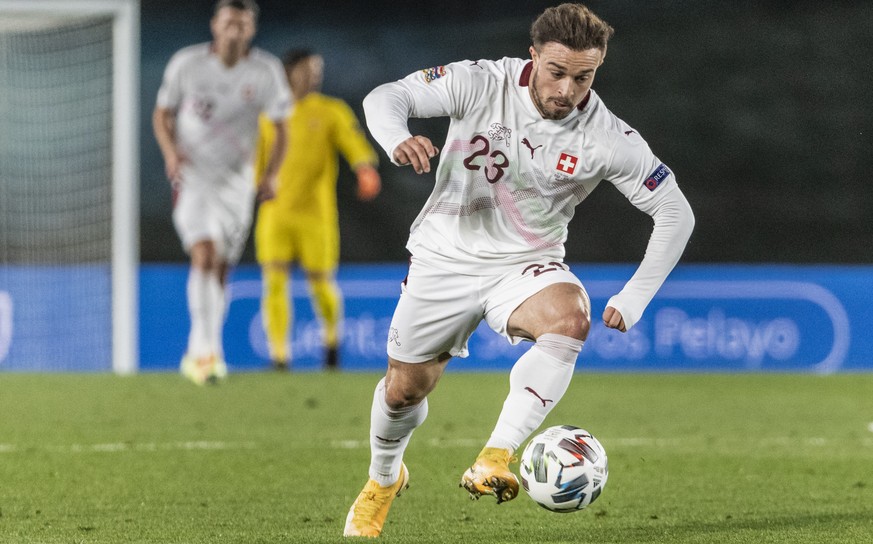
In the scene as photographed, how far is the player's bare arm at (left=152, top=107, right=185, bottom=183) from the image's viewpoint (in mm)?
9672

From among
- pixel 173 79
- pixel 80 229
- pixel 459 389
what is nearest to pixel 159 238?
pixel 80 229

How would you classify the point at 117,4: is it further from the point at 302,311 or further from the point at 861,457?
the point at 861,457

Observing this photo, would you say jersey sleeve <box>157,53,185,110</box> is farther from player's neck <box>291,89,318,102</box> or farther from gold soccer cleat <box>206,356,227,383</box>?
gold soccer cleat <box>206,356,227,383</box>

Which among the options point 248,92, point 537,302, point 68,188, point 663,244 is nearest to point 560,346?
point 537,302

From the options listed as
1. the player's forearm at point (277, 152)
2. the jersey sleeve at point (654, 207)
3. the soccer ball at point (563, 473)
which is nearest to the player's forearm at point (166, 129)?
the player's forearm at point (277, 152)

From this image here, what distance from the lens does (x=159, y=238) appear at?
1274 centimetres

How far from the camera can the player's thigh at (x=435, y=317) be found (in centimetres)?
439

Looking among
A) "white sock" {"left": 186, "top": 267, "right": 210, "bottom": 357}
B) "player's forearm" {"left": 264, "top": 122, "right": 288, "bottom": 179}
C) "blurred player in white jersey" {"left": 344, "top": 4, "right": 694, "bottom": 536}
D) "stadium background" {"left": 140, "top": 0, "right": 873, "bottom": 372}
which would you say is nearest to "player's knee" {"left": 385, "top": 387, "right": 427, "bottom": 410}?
"blurred player in white jersey" {"left": 344, "top": 4, "right": 694, "bottom": 536}

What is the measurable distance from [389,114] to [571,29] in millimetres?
622

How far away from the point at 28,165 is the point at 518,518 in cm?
913

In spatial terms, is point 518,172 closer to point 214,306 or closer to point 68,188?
point 214,306

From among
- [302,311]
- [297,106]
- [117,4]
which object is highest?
[117,4]

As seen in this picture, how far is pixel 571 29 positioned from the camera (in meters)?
4.15

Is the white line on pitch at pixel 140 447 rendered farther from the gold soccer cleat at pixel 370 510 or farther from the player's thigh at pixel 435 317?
the player's thigh at pixel 435 317
